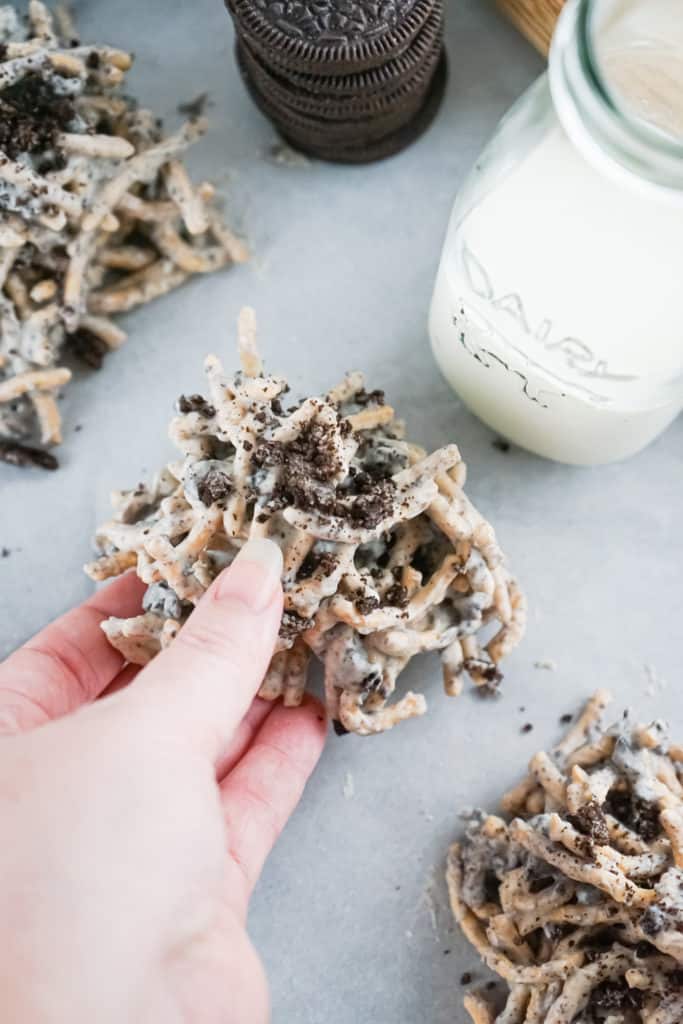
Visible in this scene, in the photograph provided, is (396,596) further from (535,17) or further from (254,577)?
(535,17)

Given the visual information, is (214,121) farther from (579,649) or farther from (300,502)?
(579,649)

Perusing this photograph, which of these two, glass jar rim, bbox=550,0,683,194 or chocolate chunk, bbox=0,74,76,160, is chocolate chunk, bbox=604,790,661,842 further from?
chocolate chunk, bbox=0,74,76,160

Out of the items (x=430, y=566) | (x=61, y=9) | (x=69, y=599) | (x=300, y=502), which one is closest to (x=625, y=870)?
(x=430, y=566)

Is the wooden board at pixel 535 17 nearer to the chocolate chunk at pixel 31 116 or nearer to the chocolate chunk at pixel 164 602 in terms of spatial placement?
the chocolate chunk at pixel 31 116

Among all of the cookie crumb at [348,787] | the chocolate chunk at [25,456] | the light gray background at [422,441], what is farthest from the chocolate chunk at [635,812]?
the chocolate chunk at [25,456]

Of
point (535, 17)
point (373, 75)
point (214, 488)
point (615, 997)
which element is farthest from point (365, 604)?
point (535, 17)
